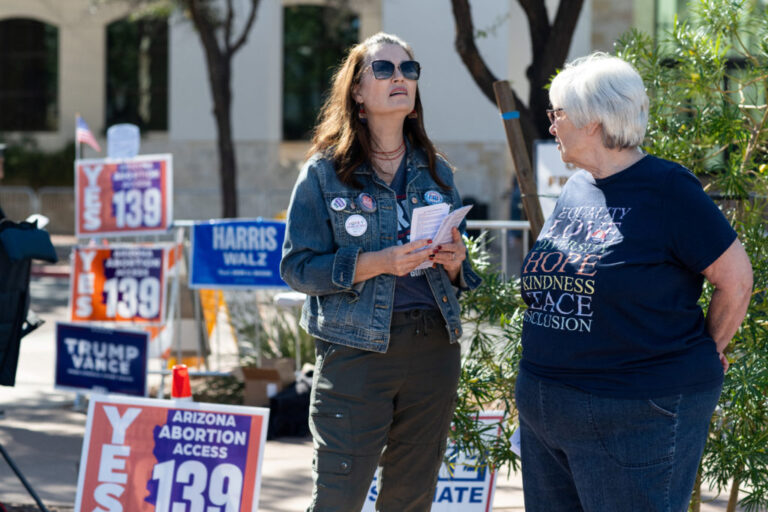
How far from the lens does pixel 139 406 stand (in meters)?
3.98

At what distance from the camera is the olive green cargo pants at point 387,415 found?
295cm

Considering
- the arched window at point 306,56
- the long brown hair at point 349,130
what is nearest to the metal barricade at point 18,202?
the arched window at point 306,56

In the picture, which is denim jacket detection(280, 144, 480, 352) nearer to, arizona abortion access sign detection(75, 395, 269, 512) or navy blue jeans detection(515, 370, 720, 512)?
navy blue jeans detection(515, 370, 720, 512)

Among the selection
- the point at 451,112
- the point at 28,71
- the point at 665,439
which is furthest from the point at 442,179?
the point at 28,71

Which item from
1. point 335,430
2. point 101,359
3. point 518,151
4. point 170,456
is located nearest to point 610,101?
point 518,151

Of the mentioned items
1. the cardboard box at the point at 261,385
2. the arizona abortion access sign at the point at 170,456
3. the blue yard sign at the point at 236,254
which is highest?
the blue yard sign at the point at 236,254

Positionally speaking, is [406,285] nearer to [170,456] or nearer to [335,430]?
[335,430]

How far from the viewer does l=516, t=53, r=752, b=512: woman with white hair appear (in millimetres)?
2369

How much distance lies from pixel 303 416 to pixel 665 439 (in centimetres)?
426

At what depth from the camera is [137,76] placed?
25203mm

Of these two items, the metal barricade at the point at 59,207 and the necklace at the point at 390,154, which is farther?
the metal barricade at the point at 59,207

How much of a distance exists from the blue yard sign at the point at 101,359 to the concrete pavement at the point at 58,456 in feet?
1.19

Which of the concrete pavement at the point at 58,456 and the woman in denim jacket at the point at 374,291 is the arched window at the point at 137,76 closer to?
the concrete pavement at the point at 58,456

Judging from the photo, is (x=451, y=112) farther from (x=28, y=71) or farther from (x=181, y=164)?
(x=28, y=71)
